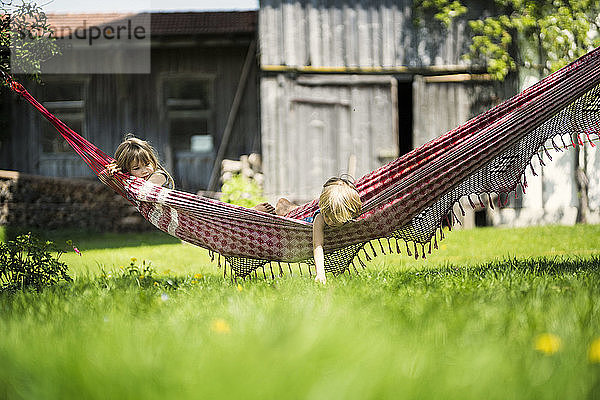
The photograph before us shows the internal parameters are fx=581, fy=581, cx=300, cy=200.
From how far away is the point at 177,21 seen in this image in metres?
→ 9.02

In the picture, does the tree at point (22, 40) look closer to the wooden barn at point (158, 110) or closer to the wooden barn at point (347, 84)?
the wooden barn at point (347, 84)

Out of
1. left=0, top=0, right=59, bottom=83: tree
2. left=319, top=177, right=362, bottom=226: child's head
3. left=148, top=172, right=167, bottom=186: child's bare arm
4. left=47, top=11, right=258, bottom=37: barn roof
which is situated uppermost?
left=47, top=11, right=258, bottom=37: barn roof

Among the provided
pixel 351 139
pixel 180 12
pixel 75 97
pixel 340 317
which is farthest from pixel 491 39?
pixel 340 317

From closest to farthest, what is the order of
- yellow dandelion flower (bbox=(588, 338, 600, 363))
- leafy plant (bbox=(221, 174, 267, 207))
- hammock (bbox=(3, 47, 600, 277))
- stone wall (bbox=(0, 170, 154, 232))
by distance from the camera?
yellow dandelion flower (bbox=(588, 338, 600, 363)), hammock (bbox=(3, 47, 600, 277)), leafy plant (bbox=(221, 174, 267, 207)), stone wall (bbox=(0, 170, 154, 232))

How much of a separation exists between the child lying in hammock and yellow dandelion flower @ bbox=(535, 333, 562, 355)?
1.39 meters

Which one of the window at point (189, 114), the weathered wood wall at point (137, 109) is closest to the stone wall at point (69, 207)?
the weathered wood wall at point (137, 109)

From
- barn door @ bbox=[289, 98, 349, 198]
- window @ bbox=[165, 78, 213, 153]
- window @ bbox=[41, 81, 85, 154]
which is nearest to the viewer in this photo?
barn door @ bbox=[289, 98, 349, 198]

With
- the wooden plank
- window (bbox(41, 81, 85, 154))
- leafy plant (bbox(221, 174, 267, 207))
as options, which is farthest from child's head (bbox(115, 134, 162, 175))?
window (bbox(41, 81, 85, 154))

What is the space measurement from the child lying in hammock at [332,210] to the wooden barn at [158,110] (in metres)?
6.14

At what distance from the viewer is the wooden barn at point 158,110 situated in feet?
29.4

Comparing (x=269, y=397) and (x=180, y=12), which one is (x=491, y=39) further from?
(x=269, y=397)

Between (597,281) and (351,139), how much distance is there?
17.4ft

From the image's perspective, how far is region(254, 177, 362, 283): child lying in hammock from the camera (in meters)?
2.77

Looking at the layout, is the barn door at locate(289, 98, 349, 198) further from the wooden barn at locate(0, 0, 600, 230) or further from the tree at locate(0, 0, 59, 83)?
the tree at locate(0, 0, 59, 83)
